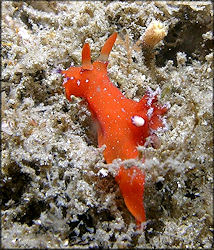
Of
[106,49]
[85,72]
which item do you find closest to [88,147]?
[85,72]

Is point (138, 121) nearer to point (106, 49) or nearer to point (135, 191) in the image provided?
point (135, 191)

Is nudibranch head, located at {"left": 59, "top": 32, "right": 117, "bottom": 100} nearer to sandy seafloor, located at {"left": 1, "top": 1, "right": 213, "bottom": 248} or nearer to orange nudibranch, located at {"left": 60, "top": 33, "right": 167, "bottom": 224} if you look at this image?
orange nudibranch, located at {"left": 60, "top": 33, "right": 167, "bottom": 224}

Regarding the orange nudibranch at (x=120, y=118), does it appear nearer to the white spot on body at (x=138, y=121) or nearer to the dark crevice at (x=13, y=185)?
the white spot on body at (x=138, y=121)

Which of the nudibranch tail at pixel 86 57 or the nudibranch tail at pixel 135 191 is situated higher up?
the nudibranch tail at pixel 86 57

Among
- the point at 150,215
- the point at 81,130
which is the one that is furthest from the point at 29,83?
the point at 150,215

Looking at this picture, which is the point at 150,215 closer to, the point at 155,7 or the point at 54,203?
the point at 54,203

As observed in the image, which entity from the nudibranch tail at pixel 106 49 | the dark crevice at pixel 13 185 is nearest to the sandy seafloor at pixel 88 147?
the dark crevice at pixel 13 185

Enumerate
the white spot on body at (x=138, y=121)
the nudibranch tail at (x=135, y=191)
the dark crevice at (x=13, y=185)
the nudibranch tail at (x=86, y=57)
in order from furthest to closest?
the nudibranch tail at (x=86, y=57) < the dark crevice at (x=13, y=185) < the white spot on body at (x=138, y=121) < the nudibranch tail at (x=135, y=191)
